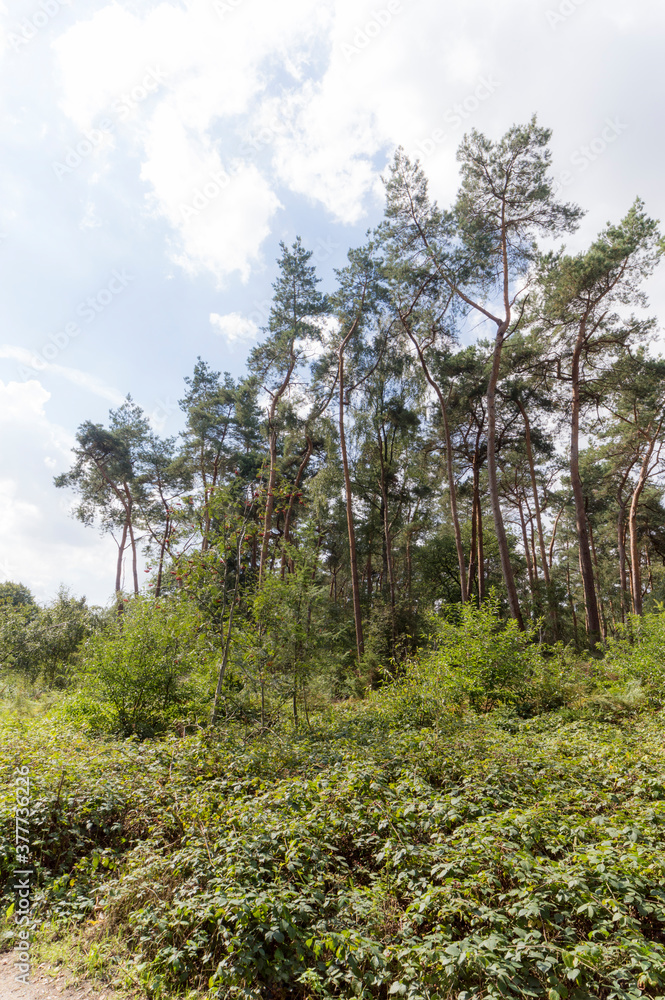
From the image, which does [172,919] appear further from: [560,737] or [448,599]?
[448,599]

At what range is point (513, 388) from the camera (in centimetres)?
1844

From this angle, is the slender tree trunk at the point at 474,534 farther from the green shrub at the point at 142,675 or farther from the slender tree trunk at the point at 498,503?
the green shrub at the point at 142,675

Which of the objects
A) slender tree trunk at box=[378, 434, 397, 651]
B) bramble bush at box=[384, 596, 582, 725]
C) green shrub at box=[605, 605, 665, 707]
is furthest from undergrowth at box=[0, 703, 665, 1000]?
slender tree trunk at box=[378, 434, 397, 651]

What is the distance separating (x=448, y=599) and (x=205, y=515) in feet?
66.2

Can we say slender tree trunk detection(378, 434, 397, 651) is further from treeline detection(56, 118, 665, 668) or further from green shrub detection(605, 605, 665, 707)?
green shrub detection(605, 605, 665, 707)

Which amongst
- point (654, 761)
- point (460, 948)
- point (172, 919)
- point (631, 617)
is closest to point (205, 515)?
point (172, 919)

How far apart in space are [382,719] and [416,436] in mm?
15896

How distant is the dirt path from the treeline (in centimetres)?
366

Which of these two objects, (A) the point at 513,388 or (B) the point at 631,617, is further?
(A) the point at 513,388

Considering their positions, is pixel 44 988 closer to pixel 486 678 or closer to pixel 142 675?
pixel 142 675

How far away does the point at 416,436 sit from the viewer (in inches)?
877

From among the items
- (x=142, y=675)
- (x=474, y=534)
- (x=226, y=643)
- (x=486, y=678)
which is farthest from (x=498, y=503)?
(x=142, y=675)

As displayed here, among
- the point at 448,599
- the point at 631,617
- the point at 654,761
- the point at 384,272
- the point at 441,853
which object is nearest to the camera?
the point at 441,853

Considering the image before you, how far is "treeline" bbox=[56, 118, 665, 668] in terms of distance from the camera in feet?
36.8
